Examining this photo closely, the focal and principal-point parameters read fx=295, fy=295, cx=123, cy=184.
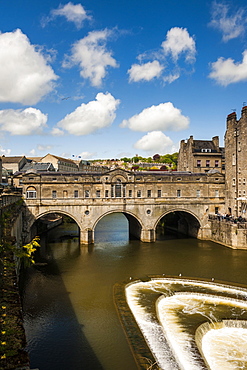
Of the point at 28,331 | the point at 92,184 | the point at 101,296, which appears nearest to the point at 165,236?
the point at 92,184

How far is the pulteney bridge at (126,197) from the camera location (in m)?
41.3

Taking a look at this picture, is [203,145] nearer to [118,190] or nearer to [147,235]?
[118,190]

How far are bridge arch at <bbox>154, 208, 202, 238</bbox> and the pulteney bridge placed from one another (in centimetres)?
16

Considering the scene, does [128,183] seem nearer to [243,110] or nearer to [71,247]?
[71,247]

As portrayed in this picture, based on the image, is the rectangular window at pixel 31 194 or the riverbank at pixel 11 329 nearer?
the riverbank at pixel 11 329

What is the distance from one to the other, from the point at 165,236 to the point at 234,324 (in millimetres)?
30066

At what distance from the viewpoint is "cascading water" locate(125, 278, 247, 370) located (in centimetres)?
1562

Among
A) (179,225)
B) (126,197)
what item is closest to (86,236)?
(126,197)

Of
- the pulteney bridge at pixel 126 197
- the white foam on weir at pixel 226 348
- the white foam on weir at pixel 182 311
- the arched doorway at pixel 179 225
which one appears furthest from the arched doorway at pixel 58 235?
the white foam on weir at pixel 226 348

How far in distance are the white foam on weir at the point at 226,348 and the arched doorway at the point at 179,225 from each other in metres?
27.7

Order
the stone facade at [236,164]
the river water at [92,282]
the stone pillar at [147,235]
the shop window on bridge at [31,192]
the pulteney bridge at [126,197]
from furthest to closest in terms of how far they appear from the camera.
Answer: the stone pillar at [147,235] → the stone facade at [236,164] → the pulteney bridge at [126,197] → the shop window on bridge at [31,192] → the river water at [92,282]

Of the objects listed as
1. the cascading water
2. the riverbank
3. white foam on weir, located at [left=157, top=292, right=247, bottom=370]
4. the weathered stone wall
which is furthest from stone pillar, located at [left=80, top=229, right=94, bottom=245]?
the riverbank

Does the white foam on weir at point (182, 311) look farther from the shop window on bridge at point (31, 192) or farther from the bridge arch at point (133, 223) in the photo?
the shop window on bridge at point (31, 192)

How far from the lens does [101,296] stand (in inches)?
943
